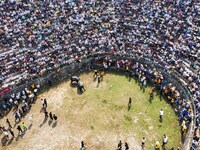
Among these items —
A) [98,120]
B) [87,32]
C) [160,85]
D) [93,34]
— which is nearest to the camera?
[98,120]

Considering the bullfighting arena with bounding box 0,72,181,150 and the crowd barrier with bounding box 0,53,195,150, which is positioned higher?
the crowd barrier with bounding box 0,53,195,150

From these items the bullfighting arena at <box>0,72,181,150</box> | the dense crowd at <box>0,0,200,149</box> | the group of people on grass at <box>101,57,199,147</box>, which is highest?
the dense crowd at <box>0,0,200,149</box>

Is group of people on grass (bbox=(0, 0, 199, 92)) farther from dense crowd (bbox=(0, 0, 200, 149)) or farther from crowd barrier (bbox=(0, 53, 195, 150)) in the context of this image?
crowd barrier (bbox=(0, 53, 195, 150))

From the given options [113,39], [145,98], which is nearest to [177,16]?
[113,39]

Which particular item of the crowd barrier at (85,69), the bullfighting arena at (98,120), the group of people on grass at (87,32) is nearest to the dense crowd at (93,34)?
the group of people on grass at (87,32)

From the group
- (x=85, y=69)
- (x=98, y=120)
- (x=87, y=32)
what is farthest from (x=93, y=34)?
(x=98, y=120)

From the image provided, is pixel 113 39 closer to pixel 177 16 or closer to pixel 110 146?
pixel 177 16

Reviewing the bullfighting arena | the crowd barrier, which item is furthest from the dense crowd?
the bullfighting arena

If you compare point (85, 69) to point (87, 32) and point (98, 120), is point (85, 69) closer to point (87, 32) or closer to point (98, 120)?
point (87, 32)
